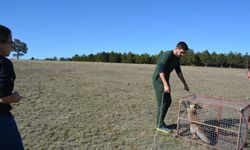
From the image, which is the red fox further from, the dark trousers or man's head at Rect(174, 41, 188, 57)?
man's head at Rect(174, 41, 188, 57)

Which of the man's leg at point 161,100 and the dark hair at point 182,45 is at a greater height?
the dark hair at point 182,45

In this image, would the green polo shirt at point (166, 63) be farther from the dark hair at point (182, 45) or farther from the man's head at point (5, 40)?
the man's head at point (5, 40)

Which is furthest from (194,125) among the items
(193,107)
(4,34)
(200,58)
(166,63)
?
(200,58)

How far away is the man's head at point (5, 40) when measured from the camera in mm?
3305

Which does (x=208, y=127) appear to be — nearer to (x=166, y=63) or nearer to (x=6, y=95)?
(x=166, y=63)

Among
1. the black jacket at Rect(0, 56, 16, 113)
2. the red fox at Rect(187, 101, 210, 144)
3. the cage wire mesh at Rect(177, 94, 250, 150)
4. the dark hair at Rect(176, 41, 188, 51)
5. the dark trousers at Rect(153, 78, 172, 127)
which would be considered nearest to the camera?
the black jacket at Rect(0, 56, 16, 113)

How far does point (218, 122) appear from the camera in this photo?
718 centimetres

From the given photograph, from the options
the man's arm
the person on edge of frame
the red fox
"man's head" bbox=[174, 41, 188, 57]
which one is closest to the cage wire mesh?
the red fox

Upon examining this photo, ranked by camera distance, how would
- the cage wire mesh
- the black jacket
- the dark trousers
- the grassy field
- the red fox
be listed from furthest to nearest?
the dark trousers → the red fox → the cage wire mesh → the grassy field → the black jacket

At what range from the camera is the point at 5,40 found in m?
3.33

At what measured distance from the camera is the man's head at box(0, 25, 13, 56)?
3.30m

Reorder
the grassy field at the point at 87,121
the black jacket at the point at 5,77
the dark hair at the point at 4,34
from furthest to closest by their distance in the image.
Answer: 1. the grassy field at the point at 87,121
2. the dark hair at the point at 4,34
3. the black jacket at the point at 5,77

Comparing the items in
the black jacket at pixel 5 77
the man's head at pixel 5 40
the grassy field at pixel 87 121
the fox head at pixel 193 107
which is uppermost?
the man's head at pixel 5 40

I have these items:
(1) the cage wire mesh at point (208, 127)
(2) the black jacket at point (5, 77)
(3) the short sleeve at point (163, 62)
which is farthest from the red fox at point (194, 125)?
(2) the black jacket at point (5, 77)
